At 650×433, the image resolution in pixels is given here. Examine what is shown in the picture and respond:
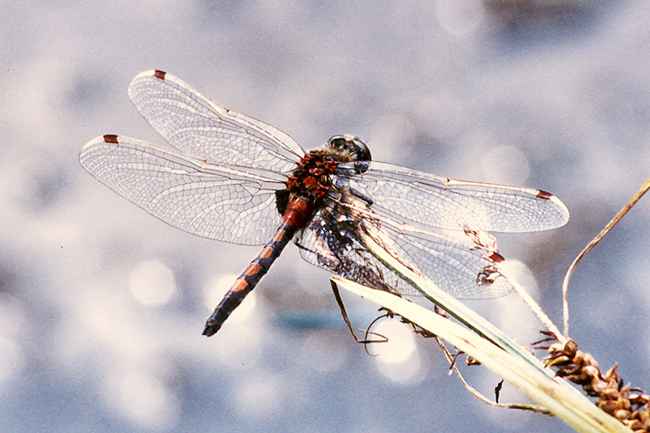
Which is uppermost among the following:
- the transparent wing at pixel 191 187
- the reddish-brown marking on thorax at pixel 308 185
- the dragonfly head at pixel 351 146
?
the dragonfly head at pixel 351 146

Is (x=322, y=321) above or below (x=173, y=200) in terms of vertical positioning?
above

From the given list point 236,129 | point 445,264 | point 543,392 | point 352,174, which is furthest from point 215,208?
point 543,392

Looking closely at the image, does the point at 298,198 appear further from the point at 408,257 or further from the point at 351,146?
the point at 408,257

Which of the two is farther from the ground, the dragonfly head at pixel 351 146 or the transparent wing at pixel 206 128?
the dragonfly head at pixel 351 146

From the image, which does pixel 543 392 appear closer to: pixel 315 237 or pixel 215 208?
pixel 315 237

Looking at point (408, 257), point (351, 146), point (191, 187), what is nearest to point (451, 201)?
point (408, 257)

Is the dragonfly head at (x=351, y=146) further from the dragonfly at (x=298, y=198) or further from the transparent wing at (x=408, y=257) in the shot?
the transparent wing at (x=408, y=257)

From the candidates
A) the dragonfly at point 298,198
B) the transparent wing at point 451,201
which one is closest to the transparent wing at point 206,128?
the dragonfly at point 298,198

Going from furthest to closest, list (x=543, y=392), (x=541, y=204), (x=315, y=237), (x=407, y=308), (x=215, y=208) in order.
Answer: (x=215, y=208)
(x=315, y=237)
(x=541, y=204)
(x=407, y=308)
(x=543, y=392)
